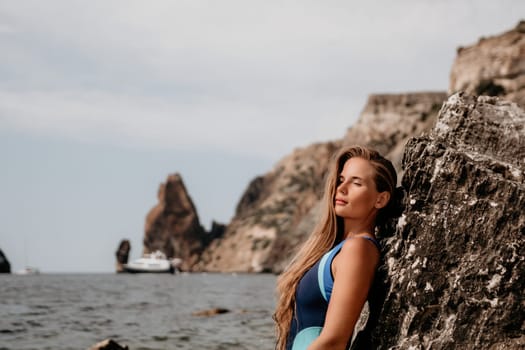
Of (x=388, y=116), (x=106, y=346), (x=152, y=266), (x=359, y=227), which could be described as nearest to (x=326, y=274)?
(x=359, y=227)

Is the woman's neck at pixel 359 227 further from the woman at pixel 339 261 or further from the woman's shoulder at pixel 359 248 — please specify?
the woman's shoulder at pixel 359 248

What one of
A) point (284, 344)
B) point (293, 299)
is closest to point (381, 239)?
point (293, 299)

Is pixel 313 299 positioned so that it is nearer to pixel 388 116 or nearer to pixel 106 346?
pixel 106 346

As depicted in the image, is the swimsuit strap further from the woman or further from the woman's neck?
the woman's neck

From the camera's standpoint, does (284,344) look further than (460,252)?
Yes

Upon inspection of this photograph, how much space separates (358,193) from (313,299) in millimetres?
753

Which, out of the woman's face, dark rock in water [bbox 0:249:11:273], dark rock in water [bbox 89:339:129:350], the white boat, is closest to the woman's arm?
the woman's face

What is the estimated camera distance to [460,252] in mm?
3906

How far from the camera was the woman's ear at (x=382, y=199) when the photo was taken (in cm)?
424

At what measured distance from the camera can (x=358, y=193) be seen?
4.20 m

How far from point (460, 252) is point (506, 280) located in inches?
12.1

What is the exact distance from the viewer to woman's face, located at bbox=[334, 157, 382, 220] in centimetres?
420

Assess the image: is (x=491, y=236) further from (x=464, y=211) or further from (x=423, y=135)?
(x=423, y=135)

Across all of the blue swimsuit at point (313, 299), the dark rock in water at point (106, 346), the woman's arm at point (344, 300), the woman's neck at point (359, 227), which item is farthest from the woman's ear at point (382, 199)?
the dark rock in water at point (106, 346)
